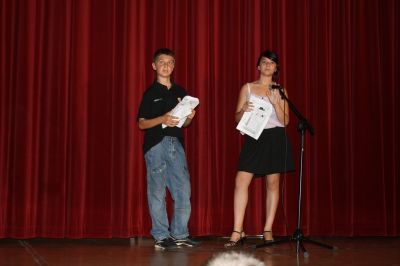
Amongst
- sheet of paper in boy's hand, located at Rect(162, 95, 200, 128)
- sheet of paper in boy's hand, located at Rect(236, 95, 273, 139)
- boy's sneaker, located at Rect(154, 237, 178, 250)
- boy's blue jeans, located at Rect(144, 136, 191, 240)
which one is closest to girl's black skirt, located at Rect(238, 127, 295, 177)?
sheet of paper in boy's hand, located at Rect(236, 95, 273, 139)

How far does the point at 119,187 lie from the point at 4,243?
1.04 metres

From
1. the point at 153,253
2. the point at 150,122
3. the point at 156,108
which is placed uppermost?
the point at 156,108

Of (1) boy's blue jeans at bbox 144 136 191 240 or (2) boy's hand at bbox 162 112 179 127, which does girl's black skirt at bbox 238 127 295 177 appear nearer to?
(1) boy's blue jeans at bbox 144 136 191 240

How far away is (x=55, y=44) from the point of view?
4105 millimetres

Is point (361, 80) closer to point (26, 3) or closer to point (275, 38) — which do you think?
point (275, 38)

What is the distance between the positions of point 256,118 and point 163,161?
0.77m

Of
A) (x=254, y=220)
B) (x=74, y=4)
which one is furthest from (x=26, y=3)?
(x=254, y=220)

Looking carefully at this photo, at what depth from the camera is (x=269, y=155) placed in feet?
12.3

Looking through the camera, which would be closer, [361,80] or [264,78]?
[264,78]

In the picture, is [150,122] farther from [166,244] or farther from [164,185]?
[166,244]

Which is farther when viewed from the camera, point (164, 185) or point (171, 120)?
point (164, 185)


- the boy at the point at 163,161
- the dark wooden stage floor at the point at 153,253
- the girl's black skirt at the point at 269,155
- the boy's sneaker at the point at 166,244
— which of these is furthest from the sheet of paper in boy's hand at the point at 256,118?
the boy's sneaker at the point at 166,244

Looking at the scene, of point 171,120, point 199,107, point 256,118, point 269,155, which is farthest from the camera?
point 199,107

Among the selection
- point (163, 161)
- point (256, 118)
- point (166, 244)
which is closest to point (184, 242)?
point (166, 244)
